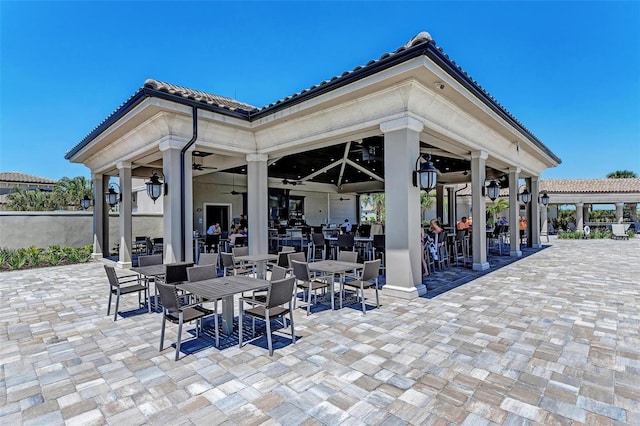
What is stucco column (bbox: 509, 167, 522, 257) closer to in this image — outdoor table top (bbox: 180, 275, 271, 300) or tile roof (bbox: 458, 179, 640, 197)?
outdoor table top (bbox: 180, 275, 271, 300)

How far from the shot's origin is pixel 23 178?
26.7m

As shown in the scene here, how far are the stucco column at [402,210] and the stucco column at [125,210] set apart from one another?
7.54 meters

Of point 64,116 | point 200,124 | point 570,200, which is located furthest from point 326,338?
point 570,200

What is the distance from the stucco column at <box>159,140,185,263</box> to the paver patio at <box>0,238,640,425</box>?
203cm

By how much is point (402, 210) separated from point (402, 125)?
144cm

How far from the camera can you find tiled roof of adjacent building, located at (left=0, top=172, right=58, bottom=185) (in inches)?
1014

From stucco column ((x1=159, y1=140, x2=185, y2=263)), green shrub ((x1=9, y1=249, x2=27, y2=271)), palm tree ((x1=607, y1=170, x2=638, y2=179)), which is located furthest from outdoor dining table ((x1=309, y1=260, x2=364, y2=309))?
palm tree ((x1=607, y1=170, x2=638, y2=179))

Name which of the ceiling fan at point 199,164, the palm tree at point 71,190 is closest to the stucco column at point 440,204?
the ceiling fan at point 199,164

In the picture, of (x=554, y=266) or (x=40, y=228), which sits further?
(x=40, y=228)

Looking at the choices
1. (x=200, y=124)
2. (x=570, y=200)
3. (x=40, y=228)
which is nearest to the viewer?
(x=200, y=124)

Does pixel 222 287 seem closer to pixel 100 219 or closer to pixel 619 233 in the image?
pixel 100 219

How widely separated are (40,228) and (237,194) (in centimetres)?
726

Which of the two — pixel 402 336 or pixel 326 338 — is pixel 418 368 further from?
pixel 326 338

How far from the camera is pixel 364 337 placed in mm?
3766
